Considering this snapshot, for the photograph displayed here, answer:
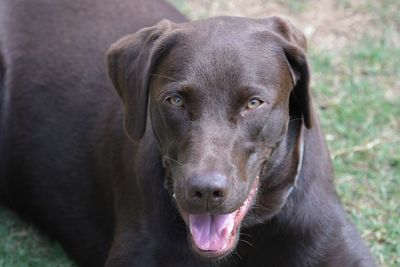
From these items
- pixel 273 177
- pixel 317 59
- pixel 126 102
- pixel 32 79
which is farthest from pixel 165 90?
pixel 317 59

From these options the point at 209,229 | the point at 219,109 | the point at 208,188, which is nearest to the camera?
the point at 208,188

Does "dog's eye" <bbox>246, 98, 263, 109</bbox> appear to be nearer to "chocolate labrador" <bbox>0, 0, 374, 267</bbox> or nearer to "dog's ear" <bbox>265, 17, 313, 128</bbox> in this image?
"chocolate labrador" <bbox>0, 0, 374, 267</bbox>

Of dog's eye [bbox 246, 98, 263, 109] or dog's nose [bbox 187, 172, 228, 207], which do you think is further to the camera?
dog's eye [bbox 246, 98, 263, 109]

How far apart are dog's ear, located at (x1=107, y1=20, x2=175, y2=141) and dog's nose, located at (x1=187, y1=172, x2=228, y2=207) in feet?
1.87

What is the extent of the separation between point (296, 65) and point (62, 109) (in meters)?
1.59

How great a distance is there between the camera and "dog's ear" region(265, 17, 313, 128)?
3.79 m

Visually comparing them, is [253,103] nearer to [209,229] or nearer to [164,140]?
[164,140]

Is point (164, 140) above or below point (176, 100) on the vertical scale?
below

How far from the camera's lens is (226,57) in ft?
11.9

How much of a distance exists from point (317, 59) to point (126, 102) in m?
2.71

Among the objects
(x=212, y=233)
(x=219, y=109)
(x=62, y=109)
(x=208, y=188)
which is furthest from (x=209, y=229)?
(x=62, y=109)

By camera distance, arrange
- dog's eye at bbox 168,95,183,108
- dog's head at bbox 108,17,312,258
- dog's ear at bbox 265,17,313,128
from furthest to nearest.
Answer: dog's ear at bbox 265,17,313,128
dog's eye at bbox 168,95,183,108
dog's head at bbox 108,17,312,258

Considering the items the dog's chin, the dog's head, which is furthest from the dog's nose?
the dog's chin

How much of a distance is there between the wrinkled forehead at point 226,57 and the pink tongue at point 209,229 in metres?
0.52
